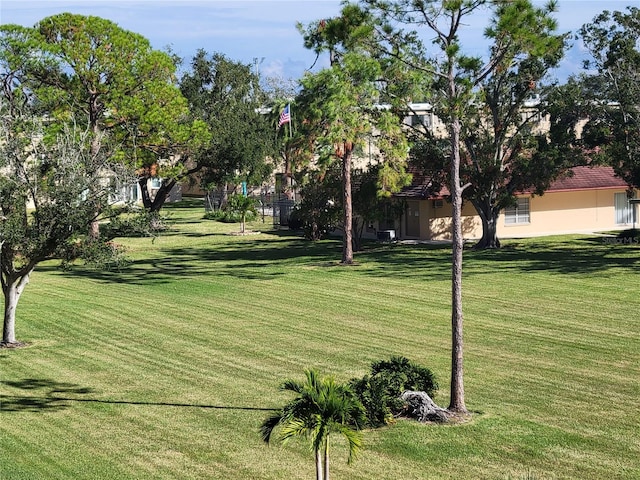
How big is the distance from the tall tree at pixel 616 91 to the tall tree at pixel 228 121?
20.6 metres

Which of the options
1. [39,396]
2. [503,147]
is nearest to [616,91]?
[503,147]

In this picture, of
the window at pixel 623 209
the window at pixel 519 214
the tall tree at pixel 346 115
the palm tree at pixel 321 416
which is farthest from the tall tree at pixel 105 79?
the palm tree at pixel 321 416

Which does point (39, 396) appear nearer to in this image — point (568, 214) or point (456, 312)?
point (456, 312)

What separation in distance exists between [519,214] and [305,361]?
3121 centimetres

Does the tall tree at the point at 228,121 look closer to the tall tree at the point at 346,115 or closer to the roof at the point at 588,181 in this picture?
the tall tree at the point at 346,115

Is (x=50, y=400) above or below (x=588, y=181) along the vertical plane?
below

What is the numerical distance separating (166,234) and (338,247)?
507 inches

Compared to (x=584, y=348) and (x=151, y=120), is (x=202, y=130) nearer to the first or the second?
(x=151, y=120)

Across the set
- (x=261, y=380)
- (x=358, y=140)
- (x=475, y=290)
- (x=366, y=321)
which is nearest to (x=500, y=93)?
(x=358, y=140)

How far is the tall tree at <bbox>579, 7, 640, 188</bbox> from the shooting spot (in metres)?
42.1

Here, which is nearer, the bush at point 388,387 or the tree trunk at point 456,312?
the bush at point 388,387

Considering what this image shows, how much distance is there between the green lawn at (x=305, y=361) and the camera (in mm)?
16297

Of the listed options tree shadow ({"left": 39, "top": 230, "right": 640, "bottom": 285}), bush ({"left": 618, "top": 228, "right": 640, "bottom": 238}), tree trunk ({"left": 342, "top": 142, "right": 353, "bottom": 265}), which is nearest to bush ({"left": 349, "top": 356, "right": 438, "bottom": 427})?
tree shadow ({"left": 39, "top": 230, "right": 640, "bottom": 285})

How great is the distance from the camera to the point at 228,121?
5803 centimetres
